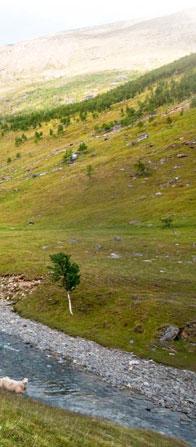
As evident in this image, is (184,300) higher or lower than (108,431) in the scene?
lower

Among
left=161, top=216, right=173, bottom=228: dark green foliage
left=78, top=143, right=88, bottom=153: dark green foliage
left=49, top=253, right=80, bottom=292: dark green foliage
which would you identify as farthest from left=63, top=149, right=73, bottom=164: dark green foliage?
left=49, top=253, right=80, bottom=292: dark green foliage

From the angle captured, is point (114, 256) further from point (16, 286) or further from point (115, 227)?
point (115, 227)

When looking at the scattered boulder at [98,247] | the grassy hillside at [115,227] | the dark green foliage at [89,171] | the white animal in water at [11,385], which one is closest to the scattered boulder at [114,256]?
the grassy hillside at [115,227]

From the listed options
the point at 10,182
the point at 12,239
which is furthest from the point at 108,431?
the point at 10,182

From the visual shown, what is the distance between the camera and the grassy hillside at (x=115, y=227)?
183ft

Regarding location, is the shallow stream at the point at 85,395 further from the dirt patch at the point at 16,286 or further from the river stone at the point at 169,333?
the dirt patch at the point at 16,286

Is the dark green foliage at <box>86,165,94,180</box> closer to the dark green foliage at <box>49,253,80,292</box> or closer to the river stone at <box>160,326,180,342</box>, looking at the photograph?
the dark green foliage at <box>49,253,80,292</box>

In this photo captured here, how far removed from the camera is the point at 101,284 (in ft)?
212

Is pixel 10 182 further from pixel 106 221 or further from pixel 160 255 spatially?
pixel 160 255

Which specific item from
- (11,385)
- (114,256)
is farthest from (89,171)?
(11,385)

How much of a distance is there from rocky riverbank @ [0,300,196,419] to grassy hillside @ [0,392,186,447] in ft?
28.9

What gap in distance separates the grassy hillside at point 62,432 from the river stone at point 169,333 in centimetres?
1887

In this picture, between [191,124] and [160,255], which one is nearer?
[160,255]

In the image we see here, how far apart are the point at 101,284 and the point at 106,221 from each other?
1770 inches
